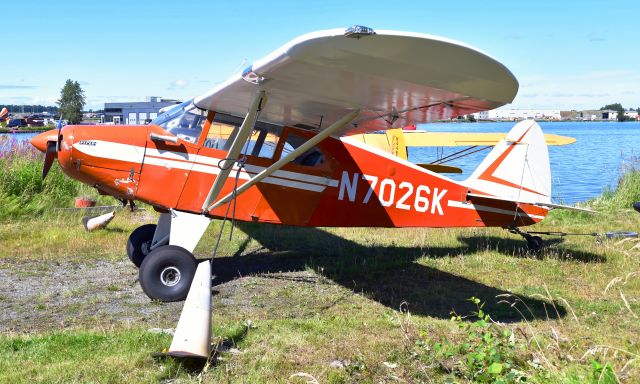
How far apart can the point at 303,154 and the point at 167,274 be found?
216 cm

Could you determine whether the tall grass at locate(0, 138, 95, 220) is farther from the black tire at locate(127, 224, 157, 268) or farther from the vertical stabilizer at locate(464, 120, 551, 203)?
the vertical stabilizer at locate(464, 120, 551, 203)

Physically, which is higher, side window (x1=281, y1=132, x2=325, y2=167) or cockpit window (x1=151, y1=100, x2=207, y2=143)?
cockpit window (x1=151, y1=100, x2=207, y2=143)

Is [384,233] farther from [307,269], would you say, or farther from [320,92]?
[320,92]

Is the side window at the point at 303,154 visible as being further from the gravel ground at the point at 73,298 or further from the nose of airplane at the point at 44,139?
the nose of airplane at the point at 44,139

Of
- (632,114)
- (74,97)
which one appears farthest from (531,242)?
(632,114)

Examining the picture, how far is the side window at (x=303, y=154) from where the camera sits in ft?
22.9

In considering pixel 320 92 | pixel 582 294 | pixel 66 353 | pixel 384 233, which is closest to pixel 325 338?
pixel 66 353

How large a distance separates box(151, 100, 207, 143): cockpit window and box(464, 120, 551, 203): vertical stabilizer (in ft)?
12.0

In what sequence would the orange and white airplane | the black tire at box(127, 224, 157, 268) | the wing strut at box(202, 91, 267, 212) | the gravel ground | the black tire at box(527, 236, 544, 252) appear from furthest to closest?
the black tire at box(527, 236, 544, 252) < the black tire at box(127, 224, 157, 268) < the wing strut at box(202, 91, 267, 212) < the gravel ground < the orange and white airplane

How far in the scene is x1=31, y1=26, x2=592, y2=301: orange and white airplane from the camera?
188 inches

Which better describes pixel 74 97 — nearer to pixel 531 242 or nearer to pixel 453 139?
pixel 453 139

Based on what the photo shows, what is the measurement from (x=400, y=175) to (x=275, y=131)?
167 cm

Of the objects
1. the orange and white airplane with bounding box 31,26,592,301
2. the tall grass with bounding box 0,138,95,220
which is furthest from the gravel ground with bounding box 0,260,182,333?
the tall grass with bounding box 0,138,95,220

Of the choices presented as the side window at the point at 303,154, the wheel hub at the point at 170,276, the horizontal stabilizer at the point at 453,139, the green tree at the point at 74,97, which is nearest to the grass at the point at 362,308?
→ the wheel hub at the point at 170,276
